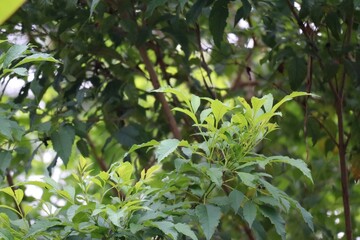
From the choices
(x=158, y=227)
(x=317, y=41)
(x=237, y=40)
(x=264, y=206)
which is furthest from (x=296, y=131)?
(x=158, y=227)

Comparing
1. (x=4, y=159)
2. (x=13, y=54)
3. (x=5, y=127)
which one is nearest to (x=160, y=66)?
(x=4, y=159)

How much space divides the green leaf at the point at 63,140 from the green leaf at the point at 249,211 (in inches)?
26.6

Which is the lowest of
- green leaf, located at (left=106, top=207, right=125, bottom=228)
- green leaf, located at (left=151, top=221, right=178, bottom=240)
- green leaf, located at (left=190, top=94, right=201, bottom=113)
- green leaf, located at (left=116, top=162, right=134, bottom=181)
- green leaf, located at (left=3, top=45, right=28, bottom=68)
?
green leaf, located at (left=151, top=221, right=178, bottom=240)

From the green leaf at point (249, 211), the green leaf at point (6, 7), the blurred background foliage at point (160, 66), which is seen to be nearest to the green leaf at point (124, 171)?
the green leaf at point (249, 211)

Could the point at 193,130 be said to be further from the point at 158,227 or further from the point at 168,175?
the point at 158,227

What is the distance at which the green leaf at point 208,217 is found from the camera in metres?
1.37

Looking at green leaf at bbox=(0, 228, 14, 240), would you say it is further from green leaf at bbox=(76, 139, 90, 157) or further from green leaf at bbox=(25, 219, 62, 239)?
green leaf at bbox=(76, 139, 90, 157)

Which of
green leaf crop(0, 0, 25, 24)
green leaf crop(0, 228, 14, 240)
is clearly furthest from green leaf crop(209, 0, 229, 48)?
green leaf crop(0, 0, 25, 24)

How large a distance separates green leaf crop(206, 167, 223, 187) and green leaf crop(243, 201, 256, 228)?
102 millimetres

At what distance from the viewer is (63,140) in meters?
2.00

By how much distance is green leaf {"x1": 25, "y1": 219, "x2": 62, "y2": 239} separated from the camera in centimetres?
133

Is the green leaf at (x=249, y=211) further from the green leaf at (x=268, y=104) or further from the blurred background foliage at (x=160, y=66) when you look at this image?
the blurred background foliage at (x=160, y=66)

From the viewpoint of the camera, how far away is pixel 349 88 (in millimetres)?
Answer: 2654

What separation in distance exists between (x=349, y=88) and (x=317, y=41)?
1.17 feet
